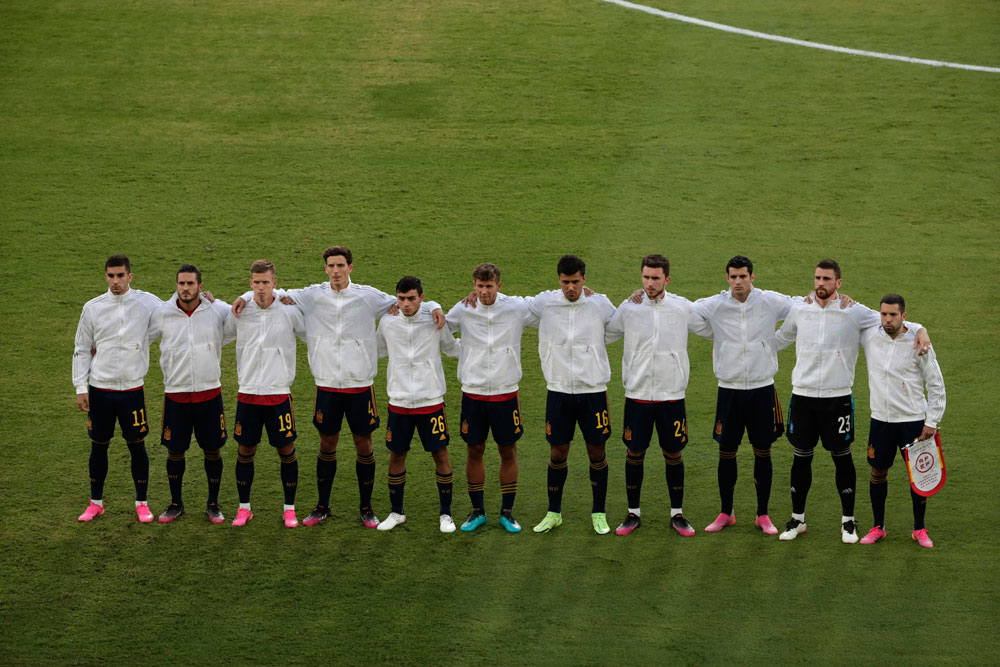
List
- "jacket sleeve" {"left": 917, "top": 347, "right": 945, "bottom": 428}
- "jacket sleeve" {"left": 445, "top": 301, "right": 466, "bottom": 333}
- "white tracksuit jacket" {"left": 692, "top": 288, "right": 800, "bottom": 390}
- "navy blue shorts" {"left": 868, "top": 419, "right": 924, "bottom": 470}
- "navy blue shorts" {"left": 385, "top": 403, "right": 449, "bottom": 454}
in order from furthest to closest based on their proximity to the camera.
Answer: "jacket sleeve" {"left": 445, "top": 301, "right": 466, "bottom": 333}
"navy blue shorts" {"left": 385, "top": 403, "right": 449, "bottom": 454}
"white tracksuit jacket" {"left": 692, "top": 288, "right": 800, "bottom": 390}
"navy blue shorts" {"left": 868, "top": 419, "right": 924, "bottom": 470}
"jacket sleeve" {"left": 917, "top": 347, "right": 945, "bottom": 428}

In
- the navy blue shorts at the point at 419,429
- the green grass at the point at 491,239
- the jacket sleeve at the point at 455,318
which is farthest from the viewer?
the jacket sleeve at the point at 455,318

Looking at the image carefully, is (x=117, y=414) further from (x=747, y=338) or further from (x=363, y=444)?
(x=747, y=338)

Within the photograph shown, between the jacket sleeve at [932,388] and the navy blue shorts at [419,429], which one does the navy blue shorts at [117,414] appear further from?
the jacket sleeve at [932,388]

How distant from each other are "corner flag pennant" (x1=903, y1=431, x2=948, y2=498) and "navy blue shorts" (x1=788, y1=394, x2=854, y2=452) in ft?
1.47

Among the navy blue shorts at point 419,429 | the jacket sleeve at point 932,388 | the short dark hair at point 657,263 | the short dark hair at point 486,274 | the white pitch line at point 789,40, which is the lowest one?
the navy blue shorts at point 419,429

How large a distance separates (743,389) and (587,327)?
1273 mm

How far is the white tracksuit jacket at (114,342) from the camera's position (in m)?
8.71

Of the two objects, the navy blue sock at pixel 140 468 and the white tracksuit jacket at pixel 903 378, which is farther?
the navy blue sock at pixel 140 468

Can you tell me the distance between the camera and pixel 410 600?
25.1 feet

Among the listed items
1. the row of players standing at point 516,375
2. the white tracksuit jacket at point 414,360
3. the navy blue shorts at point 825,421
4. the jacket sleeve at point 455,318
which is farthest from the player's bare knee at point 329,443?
the navy blue shorts at point 825,421

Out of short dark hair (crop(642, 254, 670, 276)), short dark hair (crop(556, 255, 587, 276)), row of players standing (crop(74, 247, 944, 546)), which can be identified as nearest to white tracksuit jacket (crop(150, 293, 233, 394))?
row of players standing (crop(74, 247, 944, 546))

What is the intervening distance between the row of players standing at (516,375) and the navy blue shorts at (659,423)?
1 cm

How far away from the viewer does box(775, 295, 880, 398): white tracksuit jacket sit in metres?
8.32

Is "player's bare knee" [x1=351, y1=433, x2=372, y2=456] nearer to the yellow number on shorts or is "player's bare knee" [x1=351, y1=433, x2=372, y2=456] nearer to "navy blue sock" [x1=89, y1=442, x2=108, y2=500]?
the yellow number on shorts
